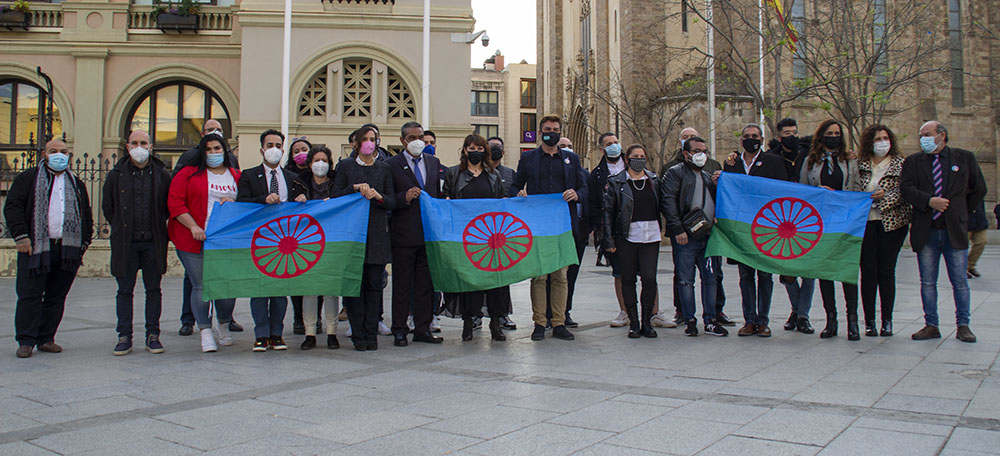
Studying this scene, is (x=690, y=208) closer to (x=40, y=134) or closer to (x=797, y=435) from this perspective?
(x=797, y=435)

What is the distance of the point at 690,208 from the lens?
7.90 meters

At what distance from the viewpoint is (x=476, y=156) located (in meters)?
7.70

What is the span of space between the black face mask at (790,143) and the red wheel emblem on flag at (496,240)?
116 inches

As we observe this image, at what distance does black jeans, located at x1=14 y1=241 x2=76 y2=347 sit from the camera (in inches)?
272

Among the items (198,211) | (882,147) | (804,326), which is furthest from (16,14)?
(882,147)

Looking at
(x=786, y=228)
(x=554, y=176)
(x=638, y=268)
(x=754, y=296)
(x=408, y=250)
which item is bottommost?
(x=754, y=296)

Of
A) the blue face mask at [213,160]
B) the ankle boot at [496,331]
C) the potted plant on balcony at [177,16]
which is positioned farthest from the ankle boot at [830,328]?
the potted plant on balcony at [177,16]

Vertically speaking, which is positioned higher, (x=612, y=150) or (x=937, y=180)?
(x=612, y=150)

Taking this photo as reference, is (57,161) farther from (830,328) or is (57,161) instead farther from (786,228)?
(830,328)

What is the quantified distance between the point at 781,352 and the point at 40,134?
2180cm

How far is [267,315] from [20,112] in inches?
749

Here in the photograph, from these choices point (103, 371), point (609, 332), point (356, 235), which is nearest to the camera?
point (103, 371)

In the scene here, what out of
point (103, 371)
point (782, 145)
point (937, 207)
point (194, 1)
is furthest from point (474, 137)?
point (194, 1)

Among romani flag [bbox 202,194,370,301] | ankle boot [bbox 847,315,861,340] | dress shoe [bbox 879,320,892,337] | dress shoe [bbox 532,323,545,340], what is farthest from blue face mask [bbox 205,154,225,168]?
dress shoe [bbox 879,320,892,337]
